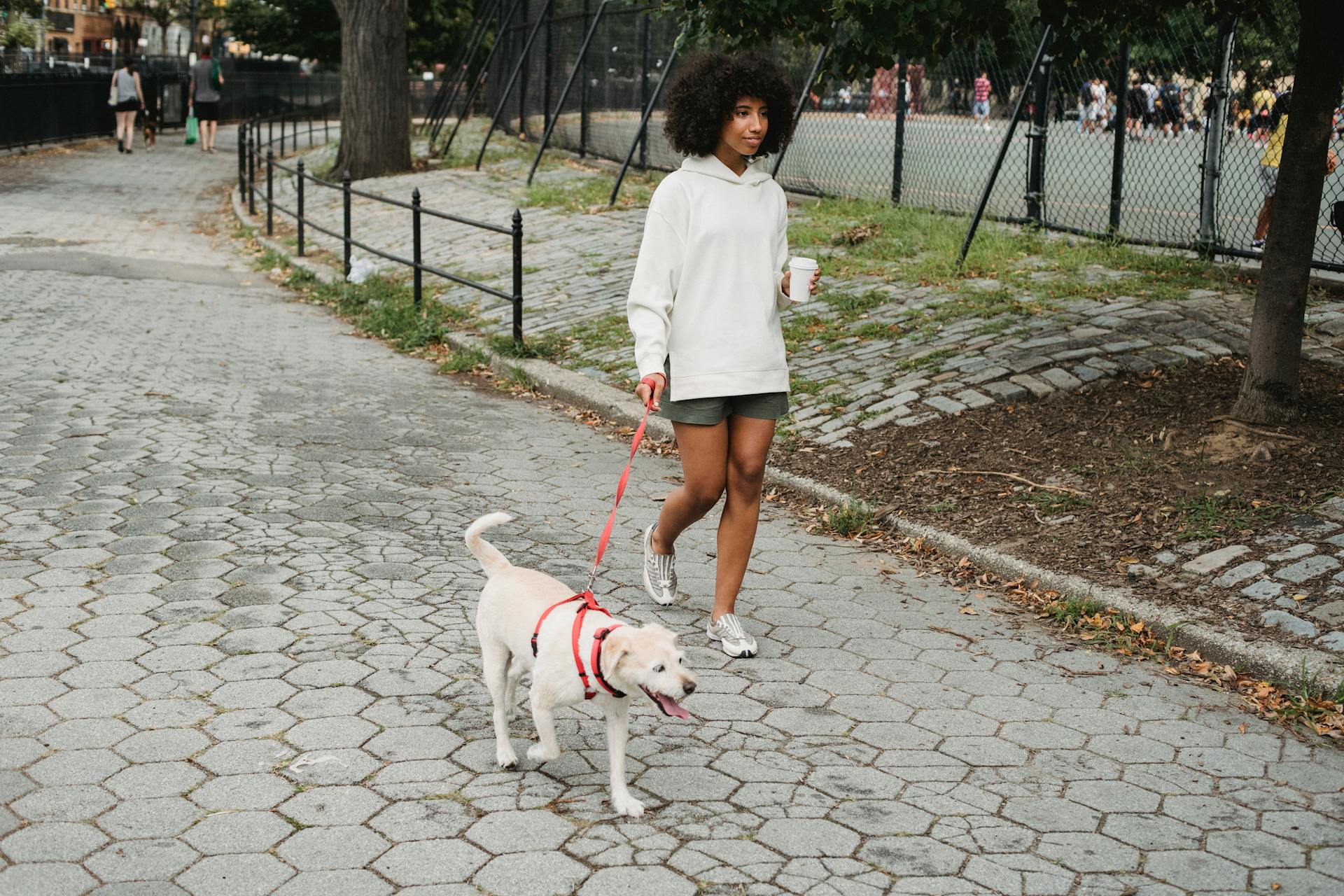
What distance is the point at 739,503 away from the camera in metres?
4.92

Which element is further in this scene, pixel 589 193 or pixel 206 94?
pixel 206 94

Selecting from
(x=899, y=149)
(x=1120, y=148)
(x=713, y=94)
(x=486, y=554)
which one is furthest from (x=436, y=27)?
(x=486, y=554)

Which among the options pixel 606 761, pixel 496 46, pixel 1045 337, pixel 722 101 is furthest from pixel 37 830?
pixel 496 46

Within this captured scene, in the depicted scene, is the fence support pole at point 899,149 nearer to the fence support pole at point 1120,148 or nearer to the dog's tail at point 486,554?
the fence support pole at point 1120,148

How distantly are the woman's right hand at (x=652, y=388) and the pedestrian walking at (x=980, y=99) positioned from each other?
30.6 feet

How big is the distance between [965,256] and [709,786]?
7.73m

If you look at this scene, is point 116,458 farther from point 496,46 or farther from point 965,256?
point 496,46

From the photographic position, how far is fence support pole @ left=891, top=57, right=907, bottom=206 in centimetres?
1357

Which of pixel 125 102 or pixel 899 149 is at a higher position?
pixel 125 102

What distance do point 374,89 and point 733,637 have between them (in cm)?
1689

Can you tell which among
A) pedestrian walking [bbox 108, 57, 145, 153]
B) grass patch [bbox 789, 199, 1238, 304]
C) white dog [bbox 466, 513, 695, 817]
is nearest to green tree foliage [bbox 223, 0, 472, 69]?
pedestrian walking [bbox 108, 57, 145, 153]

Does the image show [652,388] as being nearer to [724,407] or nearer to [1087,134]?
[724,407]

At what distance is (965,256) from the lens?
10.8 m

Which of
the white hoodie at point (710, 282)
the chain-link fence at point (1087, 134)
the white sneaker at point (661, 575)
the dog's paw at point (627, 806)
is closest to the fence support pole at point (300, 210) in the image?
the chain-link fence at point (1087, 134)
